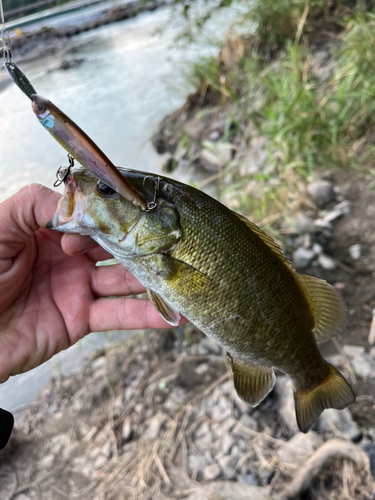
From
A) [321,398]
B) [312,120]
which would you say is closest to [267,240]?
[321,398]

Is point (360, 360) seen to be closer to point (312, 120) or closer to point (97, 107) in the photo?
point (312, 120)

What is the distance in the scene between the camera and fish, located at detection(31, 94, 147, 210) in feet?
2.95

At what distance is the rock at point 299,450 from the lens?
2178mm

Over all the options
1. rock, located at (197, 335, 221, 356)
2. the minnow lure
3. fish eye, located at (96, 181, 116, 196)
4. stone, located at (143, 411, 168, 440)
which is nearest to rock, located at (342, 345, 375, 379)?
rock, located at (197, 335, 221, 356)

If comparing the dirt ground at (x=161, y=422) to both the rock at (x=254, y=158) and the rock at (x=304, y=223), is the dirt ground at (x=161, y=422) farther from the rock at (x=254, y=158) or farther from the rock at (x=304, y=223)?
the rock at (x=254, y=158)

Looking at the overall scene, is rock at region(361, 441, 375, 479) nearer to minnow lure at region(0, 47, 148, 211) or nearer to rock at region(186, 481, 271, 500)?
rock at region(186, 481, 271, 500)

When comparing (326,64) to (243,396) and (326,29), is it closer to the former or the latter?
(326,29)

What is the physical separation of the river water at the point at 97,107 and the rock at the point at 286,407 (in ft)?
6.31

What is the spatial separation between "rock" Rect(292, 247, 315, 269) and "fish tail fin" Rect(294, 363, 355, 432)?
1843 millimetres

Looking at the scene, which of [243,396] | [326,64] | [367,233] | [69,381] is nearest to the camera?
[243,396]

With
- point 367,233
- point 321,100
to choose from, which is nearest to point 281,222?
point 367,233

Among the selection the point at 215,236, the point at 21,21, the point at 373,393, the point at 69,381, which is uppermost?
the point at 21,21

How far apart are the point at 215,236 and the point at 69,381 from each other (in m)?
3.06

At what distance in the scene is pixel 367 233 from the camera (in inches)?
137
